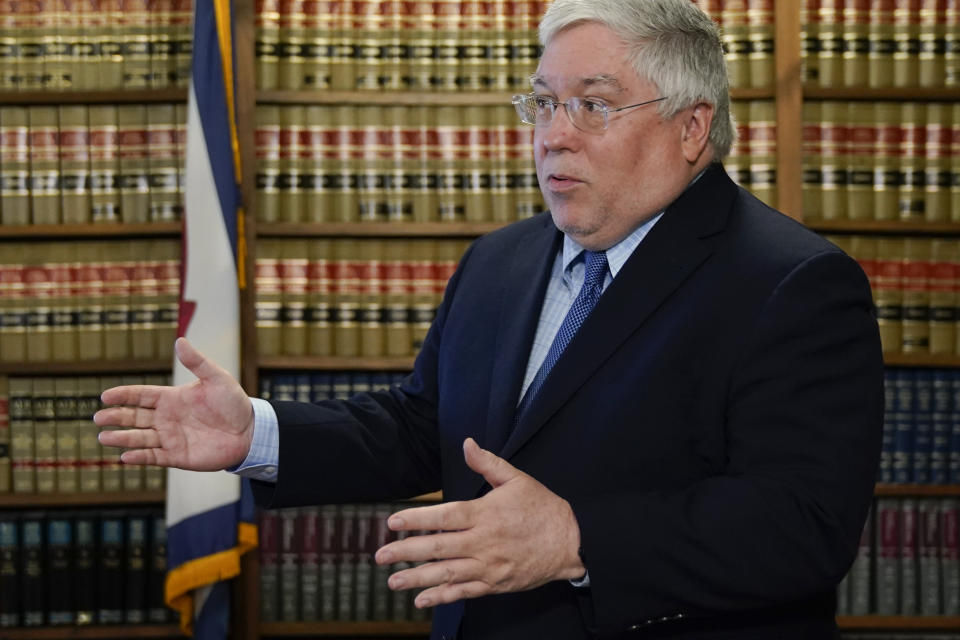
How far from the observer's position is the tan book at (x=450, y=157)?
2.98 meters

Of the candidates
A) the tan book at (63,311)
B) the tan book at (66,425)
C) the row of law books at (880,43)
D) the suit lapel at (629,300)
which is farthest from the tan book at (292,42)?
the suit lapel at (629,300)

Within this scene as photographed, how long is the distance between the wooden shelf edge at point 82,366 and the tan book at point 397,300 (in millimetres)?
617

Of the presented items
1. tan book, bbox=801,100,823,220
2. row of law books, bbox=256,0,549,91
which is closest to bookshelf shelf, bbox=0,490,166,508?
row of law books, bbox=256,0,549,91

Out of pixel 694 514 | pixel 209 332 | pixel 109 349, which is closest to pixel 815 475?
pixel 694 514

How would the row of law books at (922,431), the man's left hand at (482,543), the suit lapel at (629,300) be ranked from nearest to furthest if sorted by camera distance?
1. the man's left hand at (482,543)
2. the suit lapel at (629,300)
3. the row of law books at (922,431)

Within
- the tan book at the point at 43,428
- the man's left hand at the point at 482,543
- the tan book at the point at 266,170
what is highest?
the tan book at the point at 266,170

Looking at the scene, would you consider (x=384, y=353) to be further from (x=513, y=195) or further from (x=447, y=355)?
(x=447, y=355)

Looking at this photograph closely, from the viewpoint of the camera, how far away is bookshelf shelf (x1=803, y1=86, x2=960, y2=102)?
117 inches

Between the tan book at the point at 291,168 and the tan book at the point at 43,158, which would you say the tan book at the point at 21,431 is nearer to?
the tan book at the point at 43,158

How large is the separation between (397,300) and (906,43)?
1622 mm

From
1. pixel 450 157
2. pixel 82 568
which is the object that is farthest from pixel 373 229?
pixel 82 568

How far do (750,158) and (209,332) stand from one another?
5.14 ft

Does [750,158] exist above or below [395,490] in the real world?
above

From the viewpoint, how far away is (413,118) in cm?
299
